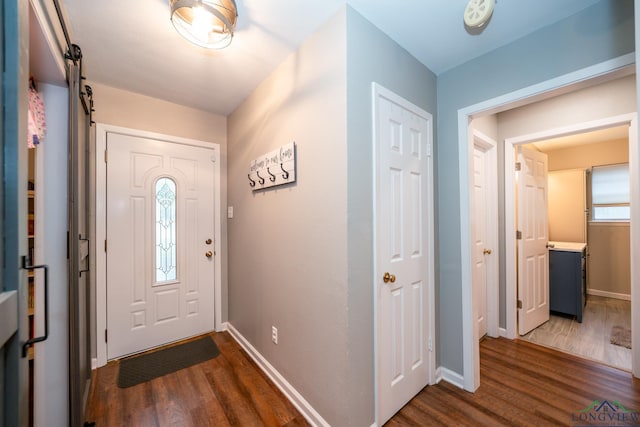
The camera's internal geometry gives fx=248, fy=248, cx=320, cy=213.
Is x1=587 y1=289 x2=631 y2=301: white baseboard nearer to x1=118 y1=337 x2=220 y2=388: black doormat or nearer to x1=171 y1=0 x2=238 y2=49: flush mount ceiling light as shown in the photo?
x1=118 y1=337 x2=220 y2=388: black doormat

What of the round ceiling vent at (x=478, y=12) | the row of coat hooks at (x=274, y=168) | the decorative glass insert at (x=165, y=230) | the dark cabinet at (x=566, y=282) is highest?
the round ceiling vent at (x=478, y=12)

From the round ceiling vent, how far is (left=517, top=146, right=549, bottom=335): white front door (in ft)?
6.44

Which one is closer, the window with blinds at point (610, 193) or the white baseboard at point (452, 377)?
the white baseboard at point (452, 377)

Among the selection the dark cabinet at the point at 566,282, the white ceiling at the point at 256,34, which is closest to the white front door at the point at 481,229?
the white ceiling at the point at 256,34

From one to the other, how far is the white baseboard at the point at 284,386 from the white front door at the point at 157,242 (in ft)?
2.23

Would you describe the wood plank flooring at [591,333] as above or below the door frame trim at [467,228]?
below

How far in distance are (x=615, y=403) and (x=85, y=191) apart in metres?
4.01

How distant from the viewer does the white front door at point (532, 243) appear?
8.82 feet

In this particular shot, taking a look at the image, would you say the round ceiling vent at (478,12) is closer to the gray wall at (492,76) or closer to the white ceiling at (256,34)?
the white ceiling at (256,34)

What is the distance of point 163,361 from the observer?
2.25 meters

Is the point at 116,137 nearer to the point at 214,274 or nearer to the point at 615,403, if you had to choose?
the point at 214,274

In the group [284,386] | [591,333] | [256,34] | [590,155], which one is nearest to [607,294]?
[591,333]

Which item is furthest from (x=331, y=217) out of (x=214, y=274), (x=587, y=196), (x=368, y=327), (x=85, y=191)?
(x=587, y=196)

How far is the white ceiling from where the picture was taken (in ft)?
4.62
